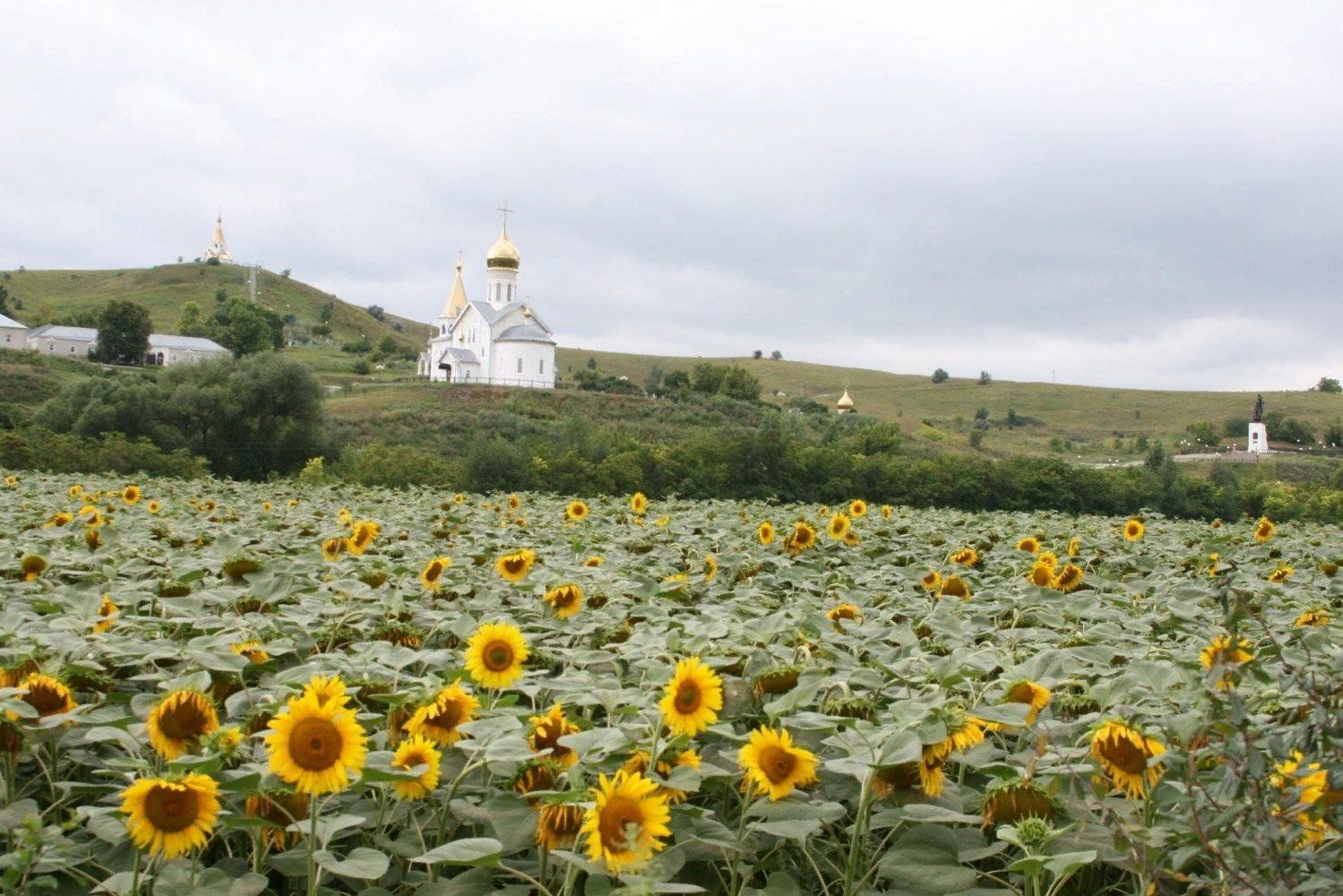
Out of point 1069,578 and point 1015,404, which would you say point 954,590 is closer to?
point 1069,578

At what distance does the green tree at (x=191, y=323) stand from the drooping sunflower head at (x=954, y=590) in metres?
103

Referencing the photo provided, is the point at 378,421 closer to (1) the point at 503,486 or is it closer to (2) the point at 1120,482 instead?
(1) the point at 503,486

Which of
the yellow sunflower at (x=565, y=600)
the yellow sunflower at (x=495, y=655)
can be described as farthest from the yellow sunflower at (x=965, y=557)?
the yellow sunflower at (x=495, y=655)

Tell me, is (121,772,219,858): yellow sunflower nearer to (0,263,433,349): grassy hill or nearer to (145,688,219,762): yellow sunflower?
(145,688,219,762): yellow sunflower

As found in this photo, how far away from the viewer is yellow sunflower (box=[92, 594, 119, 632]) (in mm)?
2670

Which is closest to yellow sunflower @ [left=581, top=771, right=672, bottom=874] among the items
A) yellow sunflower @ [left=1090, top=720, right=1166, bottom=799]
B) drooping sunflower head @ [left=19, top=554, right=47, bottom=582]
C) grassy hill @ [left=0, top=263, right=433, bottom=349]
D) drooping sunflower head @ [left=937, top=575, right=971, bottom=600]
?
yellow sunflower @ [left=1090, top=720, right=1166, bottom=799]

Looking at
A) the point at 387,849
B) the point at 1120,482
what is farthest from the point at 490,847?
the point at 1120,482

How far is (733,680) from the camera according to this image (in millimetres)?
2238

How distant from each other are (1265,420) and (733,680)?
306 feet

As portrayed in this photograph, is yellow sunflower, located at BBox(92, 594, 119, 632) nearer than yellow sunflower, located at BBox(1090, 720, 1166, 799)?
No

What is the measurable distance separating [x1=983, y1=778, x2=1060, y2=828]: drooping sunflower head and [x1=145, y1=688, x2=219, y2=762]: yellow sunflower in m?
1.33

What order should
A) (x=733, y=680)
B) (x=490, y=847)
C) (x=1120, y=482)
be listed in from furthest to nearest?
1. (x=1120, y=482)
2. (x=733, y=680)
3. (x=490, y=847)

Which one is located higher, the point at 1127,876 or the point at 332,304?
the point at 332,304

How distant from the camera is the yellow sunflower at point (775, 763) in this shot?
174cm
